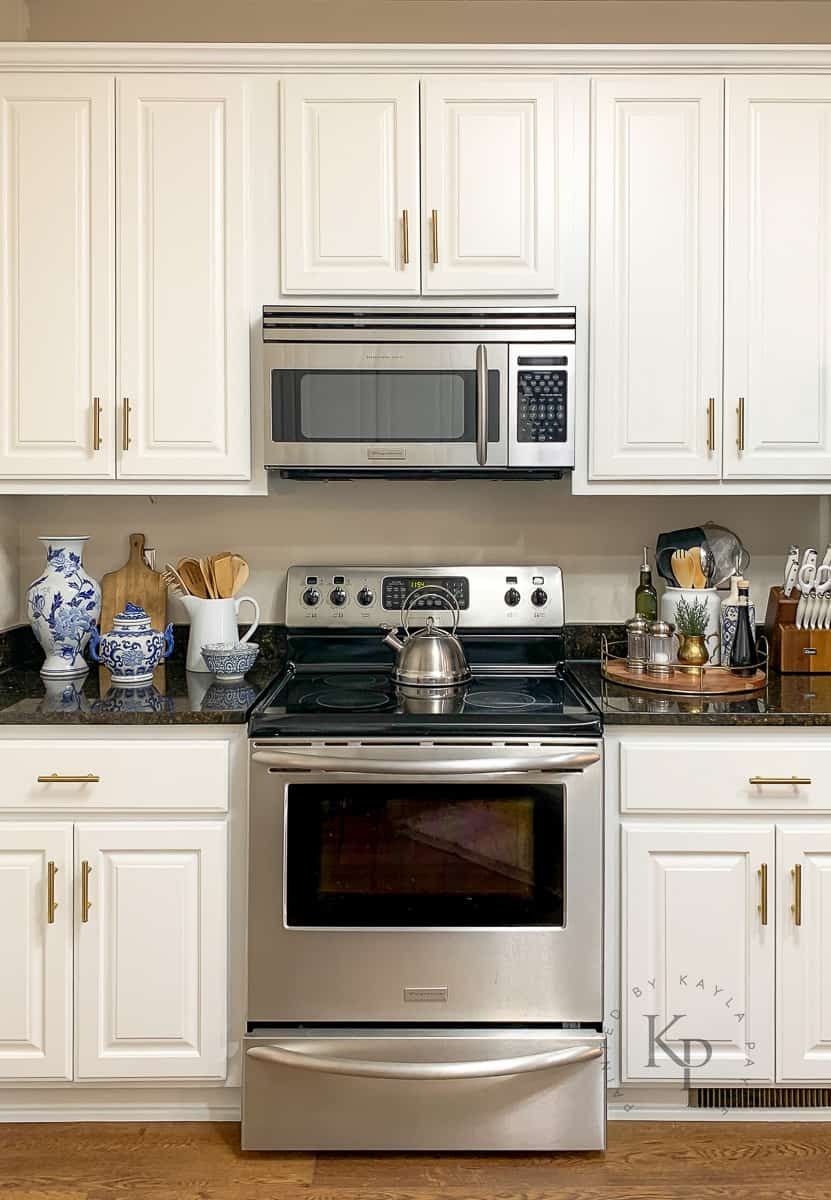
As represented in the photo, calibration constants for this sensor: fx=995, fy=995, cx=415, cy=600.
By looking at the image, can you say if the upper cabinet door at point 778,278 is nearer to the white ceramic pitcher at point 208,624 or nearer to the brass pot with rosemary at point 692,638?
the brass pot with rosemary at point 692,638

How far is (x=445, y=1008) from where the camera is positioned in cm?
204

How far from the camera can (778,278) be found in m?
2.38

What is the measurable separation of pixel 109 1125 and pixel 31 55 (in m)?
2.44

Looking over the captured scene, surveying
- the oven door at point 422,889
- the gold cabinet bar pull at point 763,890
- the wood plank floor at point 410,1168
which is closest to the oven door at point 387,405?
the oven door at point 422,889

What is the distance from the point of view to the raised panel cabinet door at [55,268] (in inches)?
92.6

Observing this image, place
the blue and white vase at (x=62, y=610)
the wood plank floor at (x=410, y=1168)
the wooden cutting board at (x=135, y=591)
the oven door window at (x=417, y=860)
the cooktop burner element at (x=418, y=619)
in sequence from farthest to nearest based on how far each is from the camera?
1. the wooden cutting board at (x=135, y=591)
2. the cooktop burner element at (x=418, y=619)
3. the blue and white vase at (x=62, y=610)
4. the oven door window at (x=417, y=860)
5. the wood plank floor at (x=410, y=1168)

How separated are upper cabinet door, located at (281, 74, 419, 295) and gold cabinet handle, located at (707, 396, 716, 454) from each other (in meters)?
0.76

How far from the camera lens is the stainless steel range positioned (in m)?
2.03

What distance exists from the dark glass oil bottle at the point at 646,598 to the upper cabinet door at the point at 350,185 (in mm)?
980

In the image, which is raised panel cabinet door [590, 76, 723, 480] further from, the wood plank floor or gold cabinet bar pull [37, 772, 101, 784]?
the wood plank floor

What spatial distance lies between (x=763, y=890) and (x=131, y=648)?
1.51 m

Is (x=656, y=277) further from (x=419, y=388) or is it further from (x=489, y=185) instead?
(x=419, y=388)

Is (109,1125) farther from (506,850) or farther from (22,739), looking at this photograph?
(506,850)

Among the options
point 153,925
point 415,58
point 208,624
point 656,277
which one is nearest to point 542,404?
point 656,277
